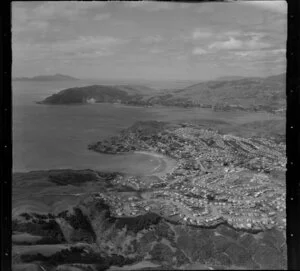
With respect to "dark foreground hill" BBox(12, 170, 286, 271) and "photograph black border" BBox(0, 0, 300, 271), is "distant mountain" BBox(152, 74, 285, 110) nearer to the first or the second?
"photograph black border" BBox(0, 0, 300, 271)

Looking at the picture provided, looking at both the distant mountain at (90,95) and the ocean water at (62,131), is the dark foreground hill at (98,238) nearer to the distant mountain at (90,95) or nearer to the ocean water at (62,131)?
the ocean water at (62,131)

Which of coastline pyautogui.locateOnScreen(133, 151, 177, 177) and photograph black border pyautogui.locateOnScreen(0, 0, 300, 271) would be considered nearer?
photograph black border pyautogui.locateOnScreen(0, 0, 300, 271)

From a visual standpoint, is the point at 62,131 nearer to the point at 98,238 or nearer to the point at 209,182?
the point at 98,238

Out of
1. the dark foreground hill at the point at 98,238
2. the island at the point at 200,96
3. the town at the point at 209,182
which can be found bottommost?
the dark foreground hill at the point at 98,238

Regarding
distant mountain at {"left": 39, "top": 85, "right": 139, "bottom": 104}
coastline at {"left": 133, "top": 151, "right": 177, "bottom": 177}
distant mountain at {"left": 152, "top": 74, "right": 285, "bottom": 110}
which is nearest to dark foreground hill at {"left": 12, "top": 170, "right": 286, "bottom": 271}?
coastline at {"left": 133, "top": 151, "right": 177, "bottom": 177}
